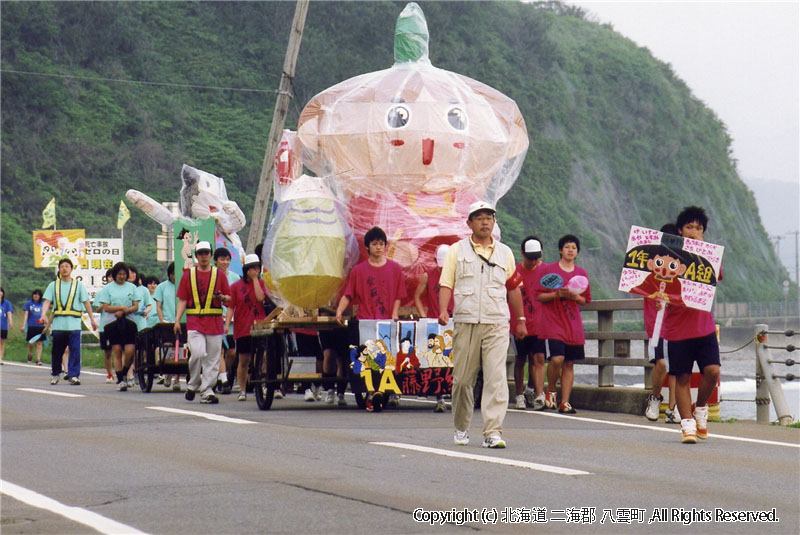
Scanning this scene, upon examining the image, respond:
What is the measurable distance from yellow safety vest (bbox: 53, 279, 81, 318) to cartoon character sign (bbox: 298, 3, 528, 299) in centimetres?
626

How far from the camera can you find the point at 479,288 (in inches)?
436

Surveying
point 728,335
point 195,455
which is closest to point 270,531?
point 195,455

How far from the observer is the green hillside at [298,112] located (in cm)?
6059

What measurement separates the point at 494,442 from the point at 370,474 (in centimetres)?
210

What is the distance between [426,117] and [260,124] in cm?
5300

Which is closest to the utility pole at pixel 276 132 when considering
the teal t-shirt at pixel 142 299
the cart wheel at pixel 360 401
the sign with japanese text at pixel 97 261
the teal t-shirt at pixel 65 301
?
the teal t-shirt at pixel 142 299

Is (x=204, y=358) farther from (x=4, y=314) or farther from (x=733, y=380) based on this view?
(x=733, y=380)

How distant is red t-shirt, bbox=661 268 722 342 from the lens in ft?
38.6

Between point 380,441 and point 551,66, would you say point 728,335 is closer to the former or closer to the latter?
point 551,66

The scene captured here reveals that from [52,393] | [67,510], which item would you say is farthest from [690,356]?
[52,393]

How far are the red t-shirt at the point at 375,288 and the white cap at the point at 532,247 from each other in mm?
1783

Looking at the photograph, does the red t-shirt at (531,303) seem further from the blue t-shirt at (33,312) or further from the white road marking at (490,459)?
the blue t-shirt at (33,312)

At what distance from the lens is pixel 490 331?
36.2 ft

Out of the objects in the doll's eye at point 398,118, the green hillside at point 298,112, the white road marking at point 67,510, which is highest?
the green hillside at point 298,112
